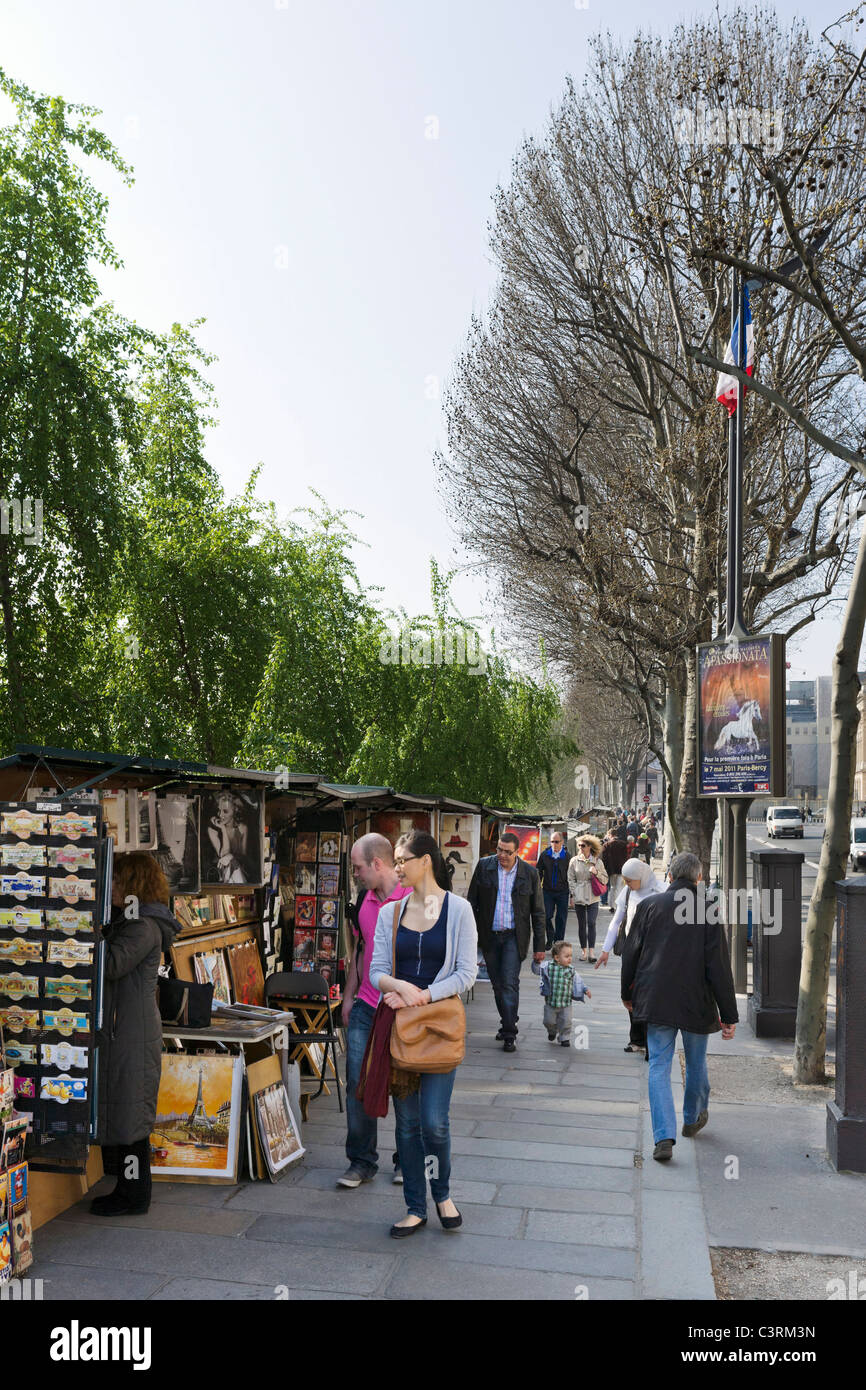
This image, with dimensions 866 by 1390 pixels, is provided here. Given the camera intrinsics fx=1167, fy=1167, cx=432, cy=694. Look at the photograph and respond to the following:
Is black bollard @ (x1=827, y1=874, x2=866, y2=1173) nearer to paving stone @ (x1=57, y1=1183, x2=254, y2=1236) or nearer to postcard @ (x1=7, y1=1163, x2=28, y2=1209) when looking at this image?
paving stone @ (x1=57, y1=1183, x2=254, y2=1236)

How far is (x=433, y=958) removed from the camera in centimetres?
537

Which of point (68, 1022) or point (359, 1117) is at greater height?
point (68, 1022)

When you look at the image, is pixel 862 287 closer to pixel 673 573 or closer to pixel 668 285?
pixel 668 285

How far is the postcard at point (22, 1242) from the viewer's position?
486cm

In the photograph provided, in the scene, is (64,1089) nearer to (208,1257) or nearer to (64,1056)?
(64,1056)

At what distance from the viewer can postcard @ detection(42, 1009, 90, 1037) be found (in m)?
5.47

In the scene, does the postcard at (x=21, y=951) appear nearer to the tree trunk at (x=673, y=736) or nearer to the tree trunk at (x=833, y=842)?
the tree trunk at (x=833, y=842)

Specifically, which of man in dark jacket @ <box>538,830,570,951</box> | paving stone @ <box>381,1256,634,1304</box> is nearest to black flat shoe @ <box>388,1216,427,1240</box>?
paving stone @ <box>381,1256,634,1304</box>

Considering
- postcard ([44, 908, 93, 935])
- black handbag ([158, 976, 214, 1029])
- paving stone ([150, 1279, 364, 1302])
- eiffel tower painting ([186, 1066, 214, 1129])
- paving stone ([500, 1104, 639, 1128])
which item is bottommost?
paving stone ([500, 1104, 639, 1128])

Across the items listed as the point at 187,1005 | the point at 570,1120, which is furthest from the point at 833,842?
the point at 187,1005

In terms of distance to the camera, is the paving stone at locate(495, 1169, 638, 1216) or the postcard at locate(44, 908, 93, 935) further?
the paving stone at locate(495, 1169, 638, 1216)

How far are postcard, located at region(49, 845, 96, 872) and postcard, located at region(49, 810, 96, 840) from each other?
0.06 m

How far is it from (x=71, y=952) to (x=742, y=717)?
749 cm

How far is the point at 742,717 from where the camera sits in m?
11.3
